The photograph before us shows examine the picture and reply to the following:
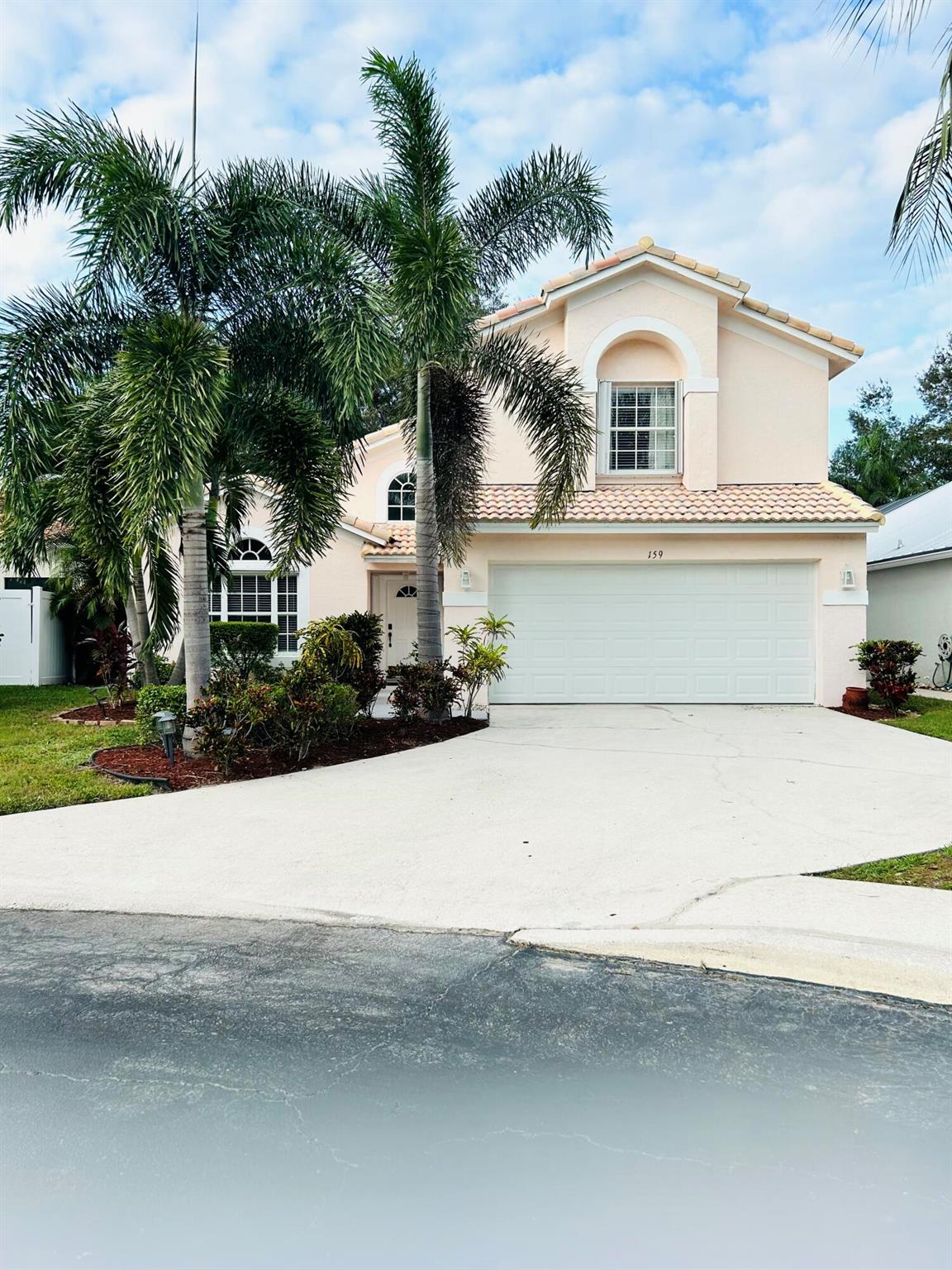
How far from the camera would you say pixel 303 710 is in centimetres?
942

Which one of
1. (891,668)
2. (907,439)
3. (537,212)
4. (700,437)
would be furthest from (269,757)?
(907,439)

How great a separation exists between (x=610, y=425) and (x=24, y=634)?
12.4 metres

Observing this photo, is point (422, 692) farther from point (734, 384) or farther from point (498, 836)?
point (734, 384)

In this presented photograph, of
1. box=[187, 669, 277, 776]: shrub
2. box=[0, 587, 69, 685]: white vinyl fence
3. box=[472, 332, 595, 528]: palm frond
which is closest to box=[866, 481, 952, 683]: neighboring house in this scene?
box=[472, 332, 595, 528]: palm frond

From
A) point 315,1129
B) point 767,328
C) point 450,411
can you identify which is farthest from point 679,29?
point 315,1129

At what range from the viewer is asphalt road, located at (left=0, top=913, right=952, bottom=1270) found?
2.48 meters

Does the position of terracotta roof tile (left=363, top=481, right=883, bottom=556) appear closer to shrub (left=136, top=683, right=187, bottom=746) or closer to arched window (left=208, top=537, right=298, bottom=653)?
arched window (left=208, top=537, right=298, bottom=653)

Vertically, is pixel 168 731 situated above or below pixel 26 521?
below

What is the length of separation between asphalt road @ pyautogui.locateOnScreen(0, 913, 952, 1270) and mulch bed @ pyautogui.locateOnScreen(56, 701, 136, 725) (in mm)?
9395

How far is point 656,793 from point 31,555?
36.7 ft

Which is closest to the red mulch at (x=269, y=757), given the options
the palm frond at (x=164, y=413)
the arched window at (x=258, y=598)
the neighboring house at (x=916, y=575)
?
the palm frond at (x=164, y=413)

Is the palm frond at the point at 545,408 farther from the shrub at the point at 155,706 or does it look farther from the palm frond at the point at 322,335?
the shrub at the point at 155,706

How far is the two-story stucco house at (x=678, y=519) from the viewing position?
592 inches

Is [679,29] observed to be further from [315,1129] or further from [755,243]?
[315,1129]
